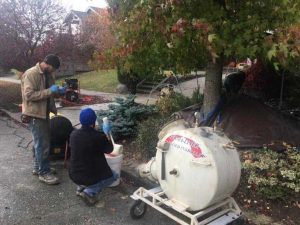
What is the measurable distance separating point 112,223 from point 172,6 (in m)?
2.66

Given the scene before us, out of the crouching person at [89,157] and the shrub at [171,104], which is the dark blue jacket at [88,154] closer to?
the crouching person at [89,157]

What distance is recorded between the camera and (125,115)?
7.35 meters

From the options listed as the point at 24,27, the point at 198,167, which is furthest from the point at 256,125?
the point at 24,27

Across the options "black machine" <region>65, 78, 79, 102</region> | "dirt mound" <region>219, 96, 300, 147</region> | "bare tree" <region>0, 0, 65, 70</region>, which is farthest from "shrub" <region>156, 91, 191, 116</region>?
"bare tree" <region>0, 0, 65, 70</region>

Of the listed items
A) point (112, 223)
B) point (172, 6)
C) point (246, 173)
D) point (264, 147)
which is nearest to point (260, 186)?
point (246, 173)

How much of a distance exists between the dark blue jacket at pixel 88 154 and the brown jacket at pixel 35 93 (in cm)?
97

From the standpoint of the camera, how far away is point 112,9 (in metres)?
6.27

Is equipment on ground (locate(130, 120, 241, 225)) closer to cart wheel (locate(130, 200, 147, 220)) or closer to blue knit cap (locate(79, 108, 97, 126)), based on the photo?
cart wheel (locate(130, 200, 147, 220))

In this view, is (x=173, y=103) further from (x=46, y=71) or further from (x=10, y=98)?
(x=10, y=98)

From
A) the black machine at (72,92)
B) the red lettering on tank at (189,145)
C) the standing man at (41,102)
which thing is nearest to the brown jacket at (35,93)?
the standing man at (41,102)

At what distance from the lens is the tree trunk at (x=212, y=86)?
252 inches

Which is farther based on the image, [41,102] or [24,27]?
[24,27]

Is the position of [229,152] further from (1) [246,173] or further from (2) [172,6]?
(2) [172,6]

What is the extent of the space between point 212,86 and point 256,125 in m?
0.97
